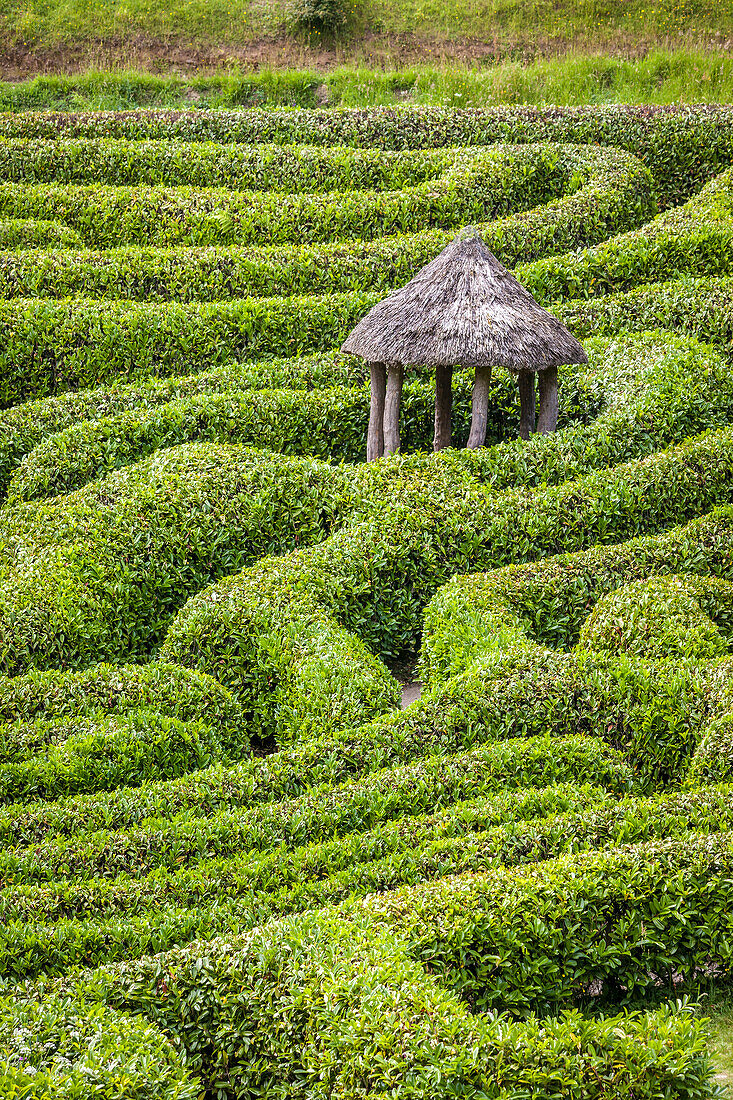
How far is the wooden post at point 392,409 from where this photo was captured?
11586 mm

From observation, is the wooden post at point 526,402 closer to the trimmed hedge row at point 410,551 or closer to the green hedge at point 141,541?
the trimmed hedge row at point 410,551

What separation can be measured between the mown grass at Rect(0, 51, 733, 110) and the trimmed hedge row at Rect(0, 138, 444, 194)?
4524 millimetres

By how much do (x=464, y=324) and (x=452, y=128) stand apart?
9581 mm

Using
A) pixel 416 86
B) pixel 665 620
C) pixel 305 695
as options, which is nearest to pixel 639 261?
pixel 665 620

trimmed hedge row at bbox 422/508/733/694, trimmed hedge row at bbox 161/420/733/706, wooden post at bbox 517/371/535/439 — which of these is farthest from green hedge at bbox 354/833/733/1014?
wooden post at bbox 517/371/535/439

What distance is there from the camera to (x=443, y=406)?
11.9 m

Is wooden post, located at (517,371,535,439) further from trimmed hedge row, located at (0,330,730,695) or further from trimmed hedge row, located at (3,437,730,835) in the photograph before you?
trimmed hedge row, located at (3,437,730,835)

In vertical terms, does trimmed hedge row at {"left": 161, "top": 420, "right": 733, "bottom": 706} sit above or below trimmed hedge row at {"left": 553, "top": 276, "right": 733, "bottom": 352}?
below

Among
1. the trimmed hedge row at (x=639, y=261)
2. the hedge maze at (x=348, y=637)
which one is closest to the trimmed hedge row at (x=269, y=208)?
the hedge maze at (x=348, y=637)

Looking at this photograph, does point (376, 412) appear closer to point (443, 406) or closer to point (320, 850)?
point (443, 406)

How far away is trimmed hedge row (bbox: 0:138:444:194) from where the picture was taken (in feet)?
57.8

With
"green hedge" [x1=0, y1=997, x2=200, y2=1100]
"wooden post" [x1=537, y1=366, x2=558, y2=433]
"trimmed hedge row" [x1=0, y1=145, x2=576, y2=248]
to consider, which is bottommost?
"green hedge" [x1=0, y1=997, x2=200, y2=1100]

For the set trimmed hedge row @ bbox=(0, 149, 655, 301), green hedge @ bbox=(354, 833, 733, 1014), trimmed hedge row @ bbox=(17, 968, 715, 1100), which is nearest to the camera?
trimmed hedge row @ bbox=(17, 968, 715, 1100)

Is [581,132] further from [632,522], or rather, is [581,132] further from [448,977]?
[448,977]
